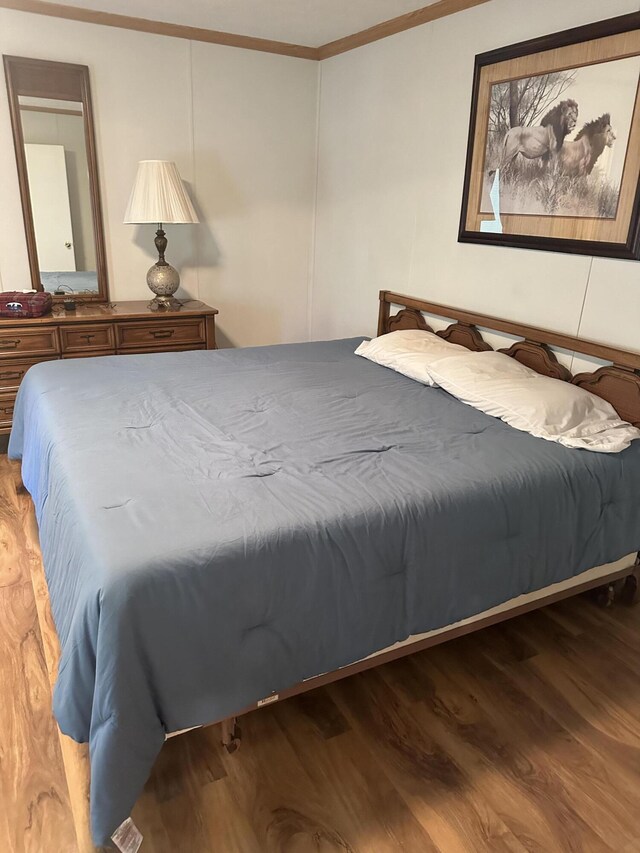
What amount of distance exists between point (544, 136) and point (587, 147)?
0.23 metres

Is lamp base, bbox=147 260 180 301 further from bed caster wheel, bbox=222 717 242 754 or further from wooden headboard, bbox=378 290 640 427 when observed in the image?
bed caster wheel, bbox=222 717 242 754

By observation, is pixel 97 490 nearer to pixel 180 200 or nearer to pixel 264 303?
pixel 180 200

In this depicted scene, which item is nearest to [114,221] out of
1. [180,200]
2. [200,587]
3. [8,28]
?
[180,200]

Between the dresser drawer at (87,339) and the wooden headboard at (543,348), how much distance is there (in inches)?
63.2

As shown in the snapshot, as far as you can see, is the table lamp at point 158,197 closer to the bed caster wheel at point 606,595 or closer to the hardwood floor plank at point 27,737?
the hardwood floor plank at point 27,737

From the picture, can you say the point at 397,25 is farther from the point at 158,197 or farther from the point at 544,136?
the point at 158,197

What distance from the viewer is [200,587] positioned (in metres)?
1.38

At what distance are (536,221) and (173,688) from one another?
231cm

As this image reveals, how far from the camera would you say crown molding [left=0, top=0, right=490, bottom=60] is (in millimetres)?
3059

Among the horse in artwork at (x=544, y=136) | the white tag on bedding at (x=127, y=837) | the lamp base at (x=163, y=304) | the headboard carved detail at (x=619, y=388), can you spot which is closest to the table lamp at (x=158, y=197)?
the lamp base at (x=163, y=304)

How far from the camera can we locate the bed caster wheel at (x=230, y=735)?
1647mm

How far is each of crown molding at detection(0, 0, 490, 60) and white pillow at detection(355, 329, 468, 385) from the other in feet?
4.99

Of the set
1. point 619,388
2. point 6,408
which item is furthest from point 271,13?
point 619,388

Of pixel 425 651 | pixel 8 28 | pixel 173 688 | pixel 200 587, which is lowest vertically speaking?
pixel 425 651
